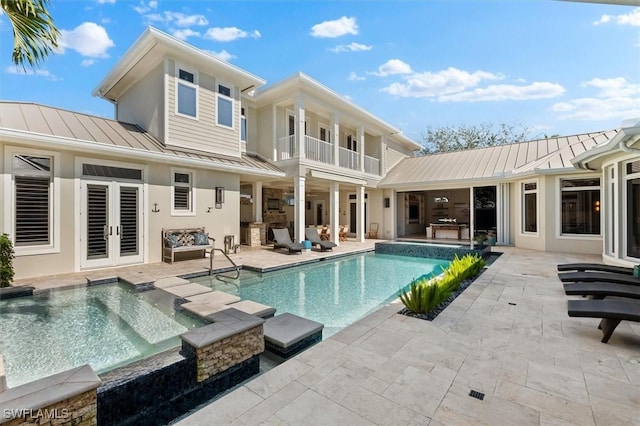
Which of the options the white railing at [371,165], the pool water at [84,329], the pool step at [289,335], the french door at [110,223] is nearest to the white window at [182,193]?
the french door at [110,223]

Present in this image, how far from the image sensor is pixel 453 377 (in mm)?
2795

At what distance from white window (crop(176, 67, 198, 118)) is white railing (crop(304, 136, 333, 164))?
433 centimetres

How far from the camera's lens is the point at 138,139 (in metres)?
8.71

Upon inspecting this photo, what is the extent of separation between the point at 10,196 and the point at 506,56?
1535 cm

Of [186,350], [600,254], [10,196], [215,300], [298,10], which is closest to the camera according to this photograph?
[186,350]

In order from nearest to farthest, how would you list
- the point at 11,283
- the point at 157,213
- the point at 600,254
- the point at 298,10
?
the point at 11,283 < the point at 157,213 < the point at 298,10 < the point at 600,254

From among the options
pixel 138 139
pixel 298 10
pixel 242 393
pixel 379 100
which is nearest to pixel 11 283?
pixel 138 139

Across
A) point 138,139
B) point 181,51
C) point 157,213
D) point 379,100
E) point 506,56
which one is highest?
point 379,100

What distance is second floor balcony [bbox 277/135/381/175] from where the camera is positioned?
1215 centimetres

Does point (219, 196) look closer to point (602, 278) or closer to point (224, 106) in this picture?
point (224, 106)

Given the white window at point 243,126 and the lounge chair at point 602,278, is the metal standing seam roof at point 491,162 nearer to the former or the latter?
the lounge chair at point 602,278

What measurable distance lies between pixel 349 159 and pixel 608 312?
11.9 metres

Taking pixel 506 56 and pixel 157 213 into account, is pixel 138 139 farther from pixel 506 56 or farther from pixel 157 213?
pixel 506 56

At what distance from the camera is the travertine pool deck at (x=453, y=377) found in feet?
7.47
